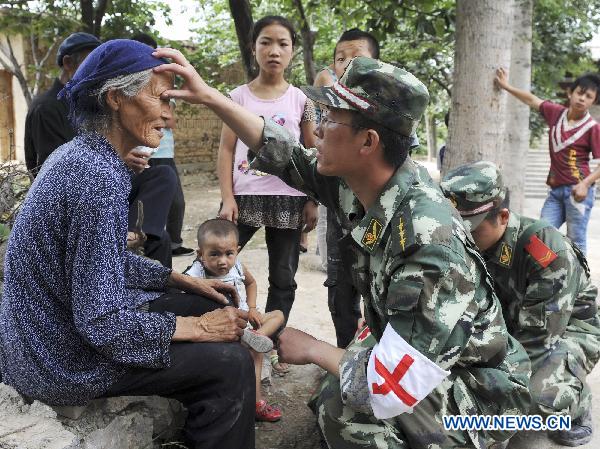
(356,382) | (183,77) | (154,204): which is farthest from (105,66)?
(154,204)

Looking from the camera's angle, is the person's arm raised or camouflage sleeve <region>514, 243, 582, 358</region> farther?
camouflage sleeve <region>514, 243, 582, 358</region>

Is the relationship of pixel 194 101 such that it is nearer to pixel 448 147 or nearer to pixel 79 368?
pixel 79 368

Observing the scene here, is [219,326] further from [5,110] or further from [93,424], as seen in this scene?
[5,110]

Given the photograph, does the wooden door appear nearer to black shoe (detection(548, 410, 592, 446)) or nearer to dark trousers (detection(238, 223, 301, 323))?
dark trousers (detection(238, 223, 301, 323))

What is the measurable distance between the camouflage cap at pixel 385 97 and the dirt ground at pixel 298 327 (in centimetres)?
164

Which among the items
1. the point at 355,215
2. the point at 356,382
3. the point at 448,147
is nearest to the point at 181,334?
the point at 356,382

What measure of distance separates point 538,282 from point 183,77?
1.89 m

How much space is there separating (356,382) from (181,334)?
0.61 m

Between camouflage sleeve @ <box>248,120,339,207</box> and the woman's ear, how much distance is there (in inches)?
26.3

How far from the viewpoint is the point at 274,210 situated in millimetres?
3393

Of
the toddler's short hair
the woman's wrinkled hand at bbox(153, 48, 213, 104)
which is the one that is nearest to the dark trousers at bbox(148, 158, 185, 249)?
the toddler's short hair

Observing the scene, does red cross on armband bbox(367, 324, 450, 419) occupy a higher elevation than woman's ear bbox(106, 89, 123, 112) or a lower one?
lower

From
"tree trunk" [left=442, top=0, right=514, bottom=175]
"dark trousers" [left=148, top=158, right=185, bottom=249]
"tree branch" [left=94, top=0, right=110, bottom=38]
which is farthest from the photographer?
"tree branch" [left=94, top=0, right=110, bottom=38]

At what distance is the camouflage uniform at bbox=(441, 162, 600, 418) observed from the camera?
2812 millimetres
